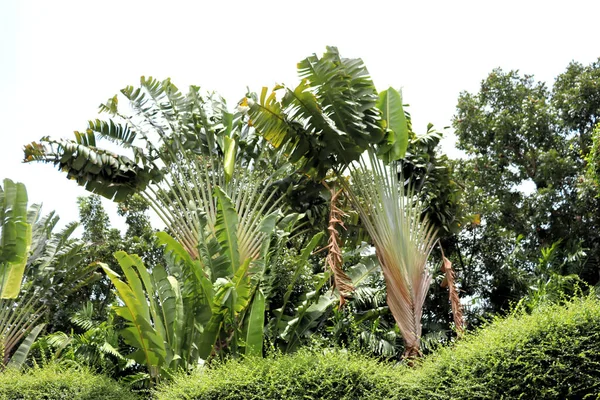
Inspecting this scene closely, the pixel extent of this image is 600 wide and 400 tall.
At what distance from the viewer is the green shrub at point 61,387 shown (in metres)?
9.77

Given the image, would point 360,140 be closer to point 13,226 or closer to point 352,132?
point 352,132

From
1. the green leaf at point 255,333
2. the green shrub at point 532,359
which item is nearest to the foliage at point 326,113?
the green leaf at point 255,333

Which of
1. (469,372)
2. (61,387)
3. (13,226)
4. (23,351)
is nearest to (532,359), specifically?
(469,372)

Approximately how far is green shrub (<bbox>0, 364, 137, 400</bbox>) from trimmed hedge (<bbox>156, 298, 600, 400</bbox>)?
6.79ft

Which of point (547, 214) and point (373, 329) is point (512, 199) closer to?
point (547, 214)

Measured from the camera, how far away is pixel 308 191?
40.5 feet

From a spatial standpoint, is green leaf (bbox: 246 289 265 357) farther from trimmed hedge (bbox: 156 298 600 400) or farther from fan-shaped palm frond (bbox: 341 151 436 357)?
fan-shaped palm frond (bbox: 341 151 436 357)

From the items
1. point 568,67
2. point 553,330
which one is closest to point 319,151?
point 553,330

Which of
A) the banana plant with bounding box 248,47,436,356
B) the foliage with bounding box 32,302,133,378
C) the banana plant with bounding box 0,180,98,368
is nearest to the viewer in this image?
the banana plant with bounding box 248,47,436,356

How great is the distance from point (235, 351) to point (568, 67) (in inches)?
552

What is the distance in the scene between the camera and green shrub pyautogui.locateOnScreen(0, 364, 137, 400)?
9.77 m

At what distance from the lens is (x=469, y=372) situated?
636 cm

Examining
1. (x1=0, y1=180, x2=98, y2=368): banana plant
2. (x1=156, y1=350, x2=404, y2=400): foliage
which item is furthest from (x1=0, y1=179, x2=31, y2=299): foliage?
(x1=156, y1=350, x2=404, y2=400): foliage

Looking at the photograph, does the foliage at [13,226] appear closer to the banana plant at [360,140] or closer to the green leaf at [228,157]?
the green leaf at [228,157]
